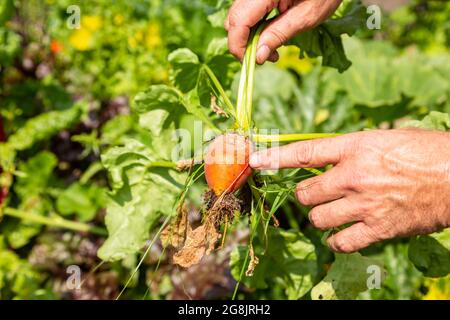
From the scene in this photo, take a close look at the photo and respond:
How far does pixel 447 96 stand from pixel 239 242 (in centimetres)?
143

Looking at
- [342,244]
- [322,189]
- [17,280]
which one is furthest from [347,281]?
[17,280]

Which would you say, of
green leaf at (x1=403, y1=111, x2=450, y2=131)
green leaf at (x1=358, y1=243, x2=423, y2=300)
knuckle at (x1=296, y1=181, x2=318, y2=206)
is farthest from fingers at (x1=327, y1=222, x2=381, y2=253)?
green leaf at (x1=358, y1=243, x2=423, y2=300)

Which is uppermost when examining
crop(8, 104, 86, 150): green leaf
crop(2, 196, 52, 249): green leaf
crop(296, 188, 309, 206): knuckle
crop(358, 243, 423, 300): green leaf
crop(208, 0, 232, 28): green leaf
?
crop(208, 0, 232, 28): green leaf

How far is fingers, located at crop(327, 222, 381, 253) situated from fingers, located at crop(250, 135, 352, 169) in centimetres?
16

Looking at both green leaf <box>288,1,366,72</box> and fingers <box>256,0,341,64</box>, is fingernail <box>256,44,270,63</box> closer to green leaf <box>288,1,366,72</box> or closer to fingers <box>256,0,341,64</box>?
fingers <box>256,0,341,64</box>

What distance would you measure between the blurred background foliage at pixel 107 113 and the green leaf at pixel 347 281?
0.38 meters

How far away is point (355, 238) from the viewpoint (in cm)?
135

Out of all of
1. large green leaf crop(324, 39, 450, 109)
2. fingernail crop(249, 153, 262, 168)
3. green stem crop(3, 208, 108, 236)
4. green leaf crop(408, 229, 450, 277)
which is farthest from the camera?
large green leaf crop(324, 39, 450, 109)

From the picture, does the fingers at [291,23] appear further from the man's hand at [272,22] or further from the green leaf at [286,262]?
the green leaf at [286,262]

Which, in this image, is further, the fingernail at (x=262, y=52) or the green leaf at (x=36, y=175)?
the green leaf at (x=36, y=175)

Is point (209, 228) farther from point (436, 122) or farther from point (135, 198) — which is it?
point (436, 122)

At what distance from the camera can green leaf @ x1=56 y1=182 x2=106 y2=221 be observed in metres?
2.45

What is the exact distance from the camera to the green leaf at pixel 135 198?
1.78 metres

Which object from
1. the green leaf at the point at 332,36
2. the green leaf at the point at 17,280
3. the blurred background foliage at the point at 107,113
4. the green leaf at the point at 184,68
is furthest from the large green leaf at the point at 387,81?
the green leaf at the point at 17,280
